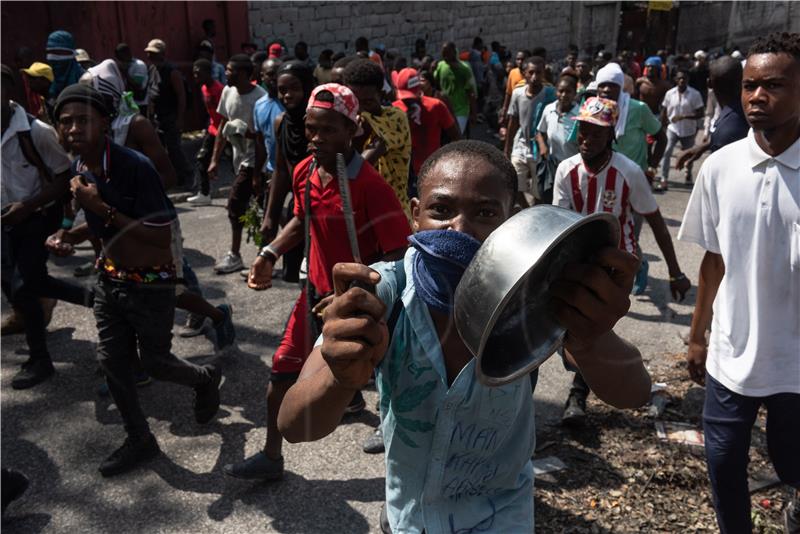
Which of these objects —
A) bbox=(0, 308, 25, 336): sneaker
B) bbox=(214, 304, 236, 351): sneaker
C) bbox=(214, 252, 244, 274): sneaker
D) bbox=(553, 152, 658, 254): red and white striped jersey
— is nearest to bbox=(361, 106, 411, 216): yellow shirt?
bbox=(553, 152, 658, 254): red and white striped jersey

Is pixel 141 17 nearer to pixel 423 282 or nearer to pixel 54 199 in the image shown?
pixel 54 199

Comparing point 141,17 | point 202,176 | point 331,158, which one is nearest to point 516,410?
point 331,158

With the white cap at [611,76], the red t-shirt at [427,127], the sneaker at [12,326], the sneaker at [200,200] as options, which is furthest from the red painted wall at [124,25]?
the white cap at [611,76]

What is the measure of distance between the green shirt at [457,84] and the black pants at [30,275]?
23.5ft

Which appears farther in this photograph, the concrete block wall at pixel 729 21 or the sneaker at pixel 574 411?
the concrete block wall at pixel 729 21

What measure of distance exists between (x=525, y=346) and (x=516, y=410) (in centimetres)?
40

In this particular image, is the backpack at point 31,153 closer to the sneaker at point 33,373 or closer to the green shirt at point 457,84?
the sneaker at point 33,373

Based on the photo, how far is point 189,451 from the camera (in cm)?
429

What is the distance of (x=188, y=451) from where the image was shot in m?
4.29

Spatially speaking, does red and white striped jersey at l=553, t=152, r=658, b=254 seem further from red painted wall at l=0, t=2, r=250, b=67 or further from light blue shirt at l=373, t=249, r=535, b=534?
red painted wall at l=0, t=2, r=250, b=67

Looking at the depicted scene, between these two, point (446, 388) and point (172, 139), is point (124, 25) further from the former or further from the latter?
point (446, 388)

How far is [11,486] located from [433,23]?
736 inches

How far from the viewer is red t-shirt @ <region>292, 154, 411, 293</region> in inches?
143

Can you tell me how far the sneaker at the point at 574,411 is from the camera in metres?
4.34
